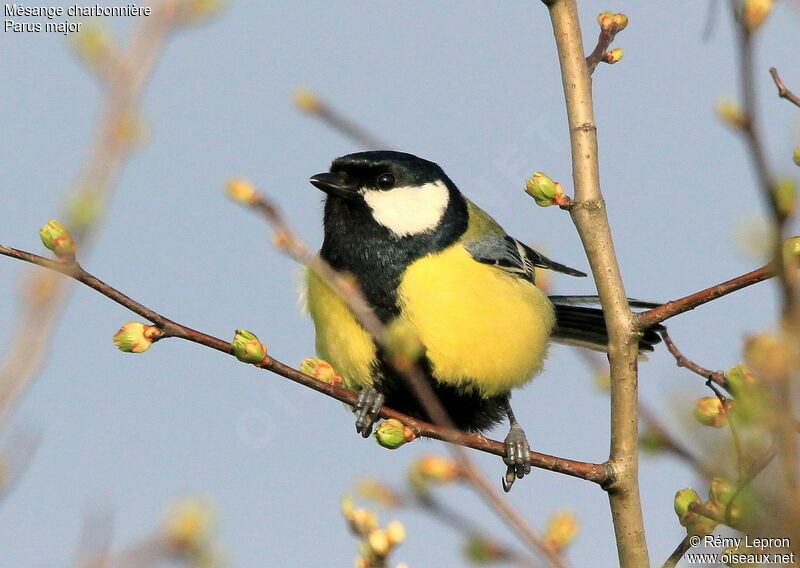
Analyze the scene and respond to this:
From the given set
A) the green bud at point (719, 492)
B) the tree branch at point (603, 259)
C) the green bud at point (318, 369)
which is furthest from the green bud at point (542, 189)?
the green bud at point (719, 492)

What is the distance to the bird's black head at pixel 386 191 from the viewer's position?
13.3ft

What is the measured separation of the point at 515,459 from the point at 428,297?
2.30 feet

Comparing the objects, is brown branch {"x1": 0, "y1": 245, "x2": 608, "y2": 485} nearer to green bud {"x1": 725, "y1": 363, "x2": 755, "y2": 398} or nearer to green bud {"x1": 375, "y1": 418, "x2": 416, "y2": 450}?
green bud {"x1": 375, "y1": 418, "x2": 416, "y2": 450}

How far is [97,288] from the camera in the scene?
221 centimetres

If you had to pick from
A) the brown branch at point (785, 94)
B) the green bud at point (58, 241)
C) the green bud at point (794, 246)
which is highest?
the brown branch at point (785, 94)

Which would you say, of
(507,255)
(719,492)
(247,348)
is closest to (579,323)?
(507,255)

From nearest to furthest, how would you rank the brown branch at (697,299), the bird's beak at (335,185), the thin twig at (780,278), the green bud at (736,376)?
1. the thin twig at (780,278)
2. the green bud at (736,376)
3. the brown branch at (697,299)
4. the bird's beak at (335,185)

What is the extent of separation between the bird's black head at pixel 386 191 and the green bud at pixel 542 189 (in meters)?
1.46

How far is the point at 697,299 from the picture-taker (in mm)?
2506

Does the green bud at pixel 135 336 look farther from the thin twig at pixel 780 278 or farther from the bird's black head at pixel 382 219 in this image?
the thin twig at pixel 780 278

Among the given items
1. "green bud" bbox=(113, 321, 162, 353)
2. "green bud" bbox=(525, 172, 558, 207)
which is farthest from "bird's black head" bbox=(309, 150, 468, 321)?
"green bud" bbox=(113, 321, 162, 353)

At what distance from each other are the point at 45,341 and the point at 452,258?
2833mm

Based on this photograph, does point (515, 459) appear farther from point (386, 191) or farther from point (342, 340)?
point (386, 191)

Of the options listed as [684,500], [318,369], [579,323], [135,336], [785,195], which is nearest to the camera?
[785,195]
